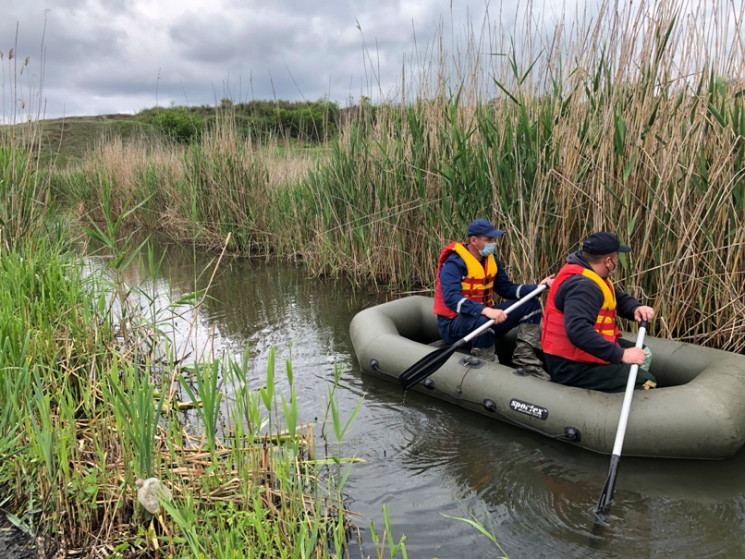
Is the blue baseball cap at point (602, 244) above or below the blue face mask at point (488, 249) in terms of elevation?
above

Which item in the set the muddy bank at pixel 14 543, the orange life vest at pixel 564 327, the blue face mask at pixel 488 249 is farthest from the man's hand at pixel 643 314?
the muddy bank at pixel 14 543

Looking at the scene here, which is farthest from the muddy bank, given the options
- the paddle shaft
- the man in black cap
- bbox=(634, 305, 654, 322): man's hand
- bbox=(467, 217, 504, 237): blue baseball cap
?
bbox=(634, 305, 654, 322): man's hand

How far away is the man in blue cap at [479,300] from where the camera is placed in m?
3.94

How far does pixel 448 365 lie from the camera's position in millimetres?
3789

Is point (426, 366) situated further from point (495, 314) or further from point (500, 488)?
point (500, 488)

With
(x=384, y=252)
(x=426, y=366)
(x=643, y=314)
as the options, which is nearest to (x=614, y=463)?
(x=643, y=314)

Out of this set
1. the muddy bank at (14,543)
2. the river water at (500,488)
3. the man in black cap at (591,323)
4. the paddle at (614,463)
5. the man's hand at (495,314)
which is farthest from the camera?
the man's hand at (495,314)

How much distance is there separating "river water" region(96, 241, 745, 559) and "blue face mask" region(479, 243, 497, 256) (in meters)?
1.06

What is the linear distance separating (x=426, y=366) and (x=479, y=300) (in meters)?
0.80

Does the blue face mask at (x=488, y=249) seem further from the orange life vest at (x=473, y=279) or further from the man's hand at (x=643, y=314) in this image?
the man's hand at (x=643, y=314)

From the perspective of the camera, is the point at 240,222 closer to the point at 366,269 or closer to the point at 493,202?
the point at 366,269

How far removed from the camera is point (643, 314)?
11.0 ft

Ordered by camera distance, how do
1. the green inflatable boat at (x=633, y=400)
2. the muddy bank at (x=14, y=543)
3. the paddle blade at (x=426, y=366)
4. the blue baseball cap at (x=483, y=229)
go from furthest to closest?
the blue baseball cap at (x=483, y=229) → the paddle blade at (x=426, y=366) → the green inflatable boat at (x=633, y=400) → the muddy bank at (x=14, y=543)

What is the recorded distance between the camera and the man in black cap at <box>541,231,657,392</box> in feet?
10.00
